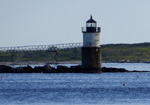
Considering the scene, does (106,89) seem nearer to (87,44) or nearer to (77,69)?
(87,44)

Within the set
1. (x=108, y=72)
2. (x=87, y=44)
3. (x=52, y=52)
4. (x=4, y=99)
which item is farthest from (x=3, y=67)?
(x=4, y=99)

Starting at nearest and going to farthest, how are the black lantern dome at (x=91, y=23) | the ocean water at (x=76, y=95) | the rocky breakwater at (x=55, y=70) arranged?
the ocean water at (x=76, y=95)
the black lantern dome at (x=91, y=23)
the rocky breakwater at (x=55, y=70)

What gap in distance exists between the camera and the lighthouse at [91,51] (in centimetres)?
10262

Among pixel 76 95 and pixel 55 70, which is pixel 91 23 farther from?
pixel 76 95

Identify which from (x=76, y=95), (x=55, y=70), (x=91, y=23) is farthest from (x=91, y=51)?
(x=76, y=95)

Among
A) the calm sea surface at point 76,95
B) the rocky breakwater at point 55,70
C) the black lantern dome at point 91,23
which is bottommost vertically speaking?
→ the calm sea surface at point 76,95

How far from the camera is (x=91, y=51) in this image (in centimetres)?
10288

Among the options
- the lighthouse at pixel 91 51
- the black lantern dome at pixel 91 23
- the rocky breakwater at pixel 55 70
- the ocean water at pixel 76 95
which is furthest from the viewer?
the rocky breakwater at pixel 55 70

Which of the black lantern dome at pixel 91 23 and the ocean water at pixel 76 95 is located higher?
the black lantern dome at pixel 91 23

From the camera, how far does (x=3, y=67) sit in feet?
429

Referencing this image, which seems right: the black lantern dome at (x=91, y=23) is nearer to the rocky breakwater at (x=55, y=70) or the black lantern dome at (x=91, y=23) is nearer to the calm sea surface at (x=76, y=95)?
the rocky breakwater at (x=55, y=70)

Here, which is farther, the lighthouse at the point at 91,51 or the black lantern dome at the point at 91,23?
the black lantern dome at the point at 91,23

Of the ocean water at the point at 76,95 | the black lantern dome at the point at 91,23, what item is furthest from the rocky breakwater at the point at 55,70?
the ocean water at the point at 76,95

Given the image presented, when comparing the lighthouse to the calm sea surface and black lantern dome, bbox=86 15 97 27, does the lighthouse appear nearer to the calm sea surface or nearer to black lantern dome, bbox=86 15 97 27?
black lantern dome, bbox=86 15 97 27
